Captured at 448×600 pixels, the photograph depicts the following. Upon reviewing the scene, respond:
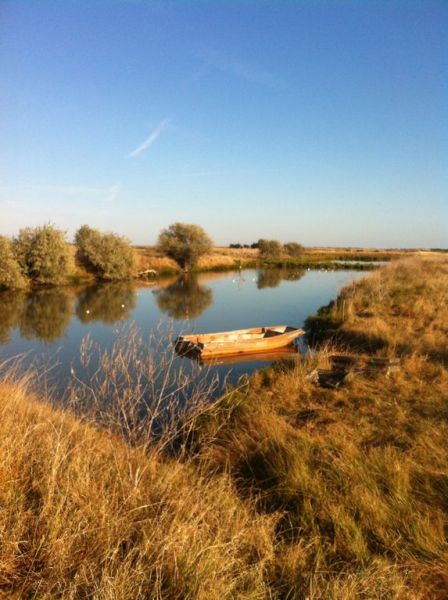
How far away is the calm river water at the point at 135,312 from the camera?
14.1m

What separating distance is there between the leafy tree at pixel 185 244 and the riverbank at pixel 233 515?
44657mm

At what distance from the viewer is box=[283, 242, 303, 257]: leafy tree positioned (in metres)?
79.9

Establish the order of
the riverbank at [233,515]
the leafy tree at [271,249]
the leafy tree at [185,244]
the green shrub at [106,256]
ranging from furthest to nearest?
1. the leafy tree at [271,249]
2. the leafy tree at [185,244]
3. the green shrub at [106,256]
4. the riverbank at [233,515]

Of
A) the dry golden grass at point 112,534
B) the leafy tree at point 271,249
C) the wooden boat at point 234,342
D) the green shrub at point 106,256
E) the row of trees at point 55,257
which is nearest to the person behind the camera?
the dry golden grass at point 112,534

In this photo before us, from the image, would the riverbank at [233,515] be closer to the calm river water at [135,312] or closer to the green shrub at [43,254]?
the calm river water at [135,312]

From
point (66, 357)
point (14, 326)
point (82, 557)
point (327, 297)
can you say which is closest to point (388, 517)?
point (82, 557)

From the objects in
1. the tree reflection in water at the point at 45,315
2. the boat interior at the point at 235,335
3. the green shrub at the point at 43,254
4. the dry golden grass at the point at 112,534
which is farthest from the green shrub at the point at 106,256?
the dry golden grass at the point at 112,534

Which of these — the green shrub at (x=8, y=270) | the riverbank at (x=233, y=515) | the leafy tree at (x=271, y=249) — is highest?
the leafy tree at (x=271, y=249)

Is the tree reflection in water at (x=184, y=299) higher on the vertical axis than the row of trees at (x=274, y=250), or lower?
lower

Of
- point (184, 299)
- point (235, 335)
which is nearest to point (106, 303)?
point (184, 299)

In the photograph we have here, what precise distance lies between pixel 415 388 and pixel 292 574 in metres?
5.81

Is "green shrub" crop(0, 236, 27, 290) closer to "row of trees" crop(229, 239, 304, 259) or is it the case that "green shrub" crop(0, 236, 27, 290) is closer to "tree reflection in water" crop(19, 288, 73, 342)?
"tree reflection in water" crop(19, 288, 73, 342)

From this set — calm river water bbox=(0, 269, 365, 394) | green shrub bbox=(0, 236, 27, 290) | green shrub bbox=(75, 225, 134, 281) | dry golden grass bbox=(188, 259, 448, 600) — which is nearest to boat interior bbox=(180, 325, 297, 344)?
calm river water bbox=(0, 269, 365, 394)

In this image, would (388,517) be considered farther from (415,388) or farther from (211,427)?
(415,388)
